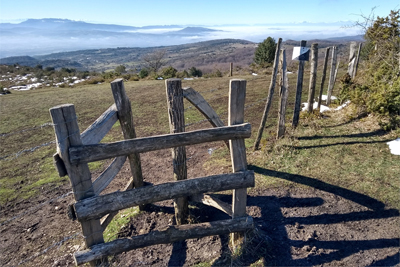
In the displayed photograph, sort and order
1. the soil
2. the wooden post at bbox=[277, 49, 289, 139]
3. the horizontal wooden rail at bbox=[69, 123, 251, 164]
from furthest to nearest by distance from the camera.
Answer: the wooden post at bbox=[277, 49, 289, 139], the soil, the horizontal wooden rail at bbox=[69, 123, 251, 164]

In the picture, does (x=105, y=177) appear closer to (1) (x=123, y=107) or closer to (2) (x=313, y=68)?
(1) (x=123, y=107)

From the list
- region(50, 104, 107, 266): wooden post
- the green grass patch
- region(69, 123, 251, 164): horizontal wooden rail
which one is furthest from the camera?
the green grass patch

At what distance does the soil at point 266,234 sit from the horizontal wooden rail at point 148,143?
1.48 metres

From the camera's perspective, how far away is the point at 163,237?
3.34m

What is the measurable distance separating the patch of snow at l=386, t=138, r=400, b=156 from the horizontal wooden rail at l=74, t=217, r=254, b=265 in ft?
12.9

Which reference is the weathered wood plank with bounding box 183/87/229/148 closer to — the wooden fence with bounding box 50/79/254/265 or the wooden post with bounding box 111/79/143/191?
the wooden fence with bounding box 50/79/254/265

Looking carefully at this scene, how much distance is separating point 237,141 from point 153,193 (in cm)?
123

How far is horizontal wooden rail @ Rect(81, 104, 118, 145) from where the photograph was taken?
2.89m

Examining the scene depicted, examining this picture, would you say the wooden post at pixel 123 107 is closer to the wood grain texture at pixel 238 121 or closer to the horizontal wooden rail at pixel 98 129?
the horizontal wooden rail at pixel 98 129

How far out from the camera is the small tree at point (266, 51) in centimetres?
2969

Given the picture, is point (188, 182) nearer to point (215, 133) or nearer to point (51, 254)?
point (215, 133)

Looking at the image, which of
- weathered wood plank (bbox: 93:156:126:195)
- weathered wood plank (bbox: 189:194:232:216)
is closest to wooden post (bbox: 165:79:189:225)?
weathered wood plank (bbox: 189:194:232:216)

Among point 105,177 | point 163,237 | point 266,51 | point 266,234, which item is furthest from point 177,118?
point 266,51

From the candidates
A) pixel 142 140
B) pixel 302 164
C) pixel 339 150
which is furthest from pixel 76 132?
pixel 339 150
